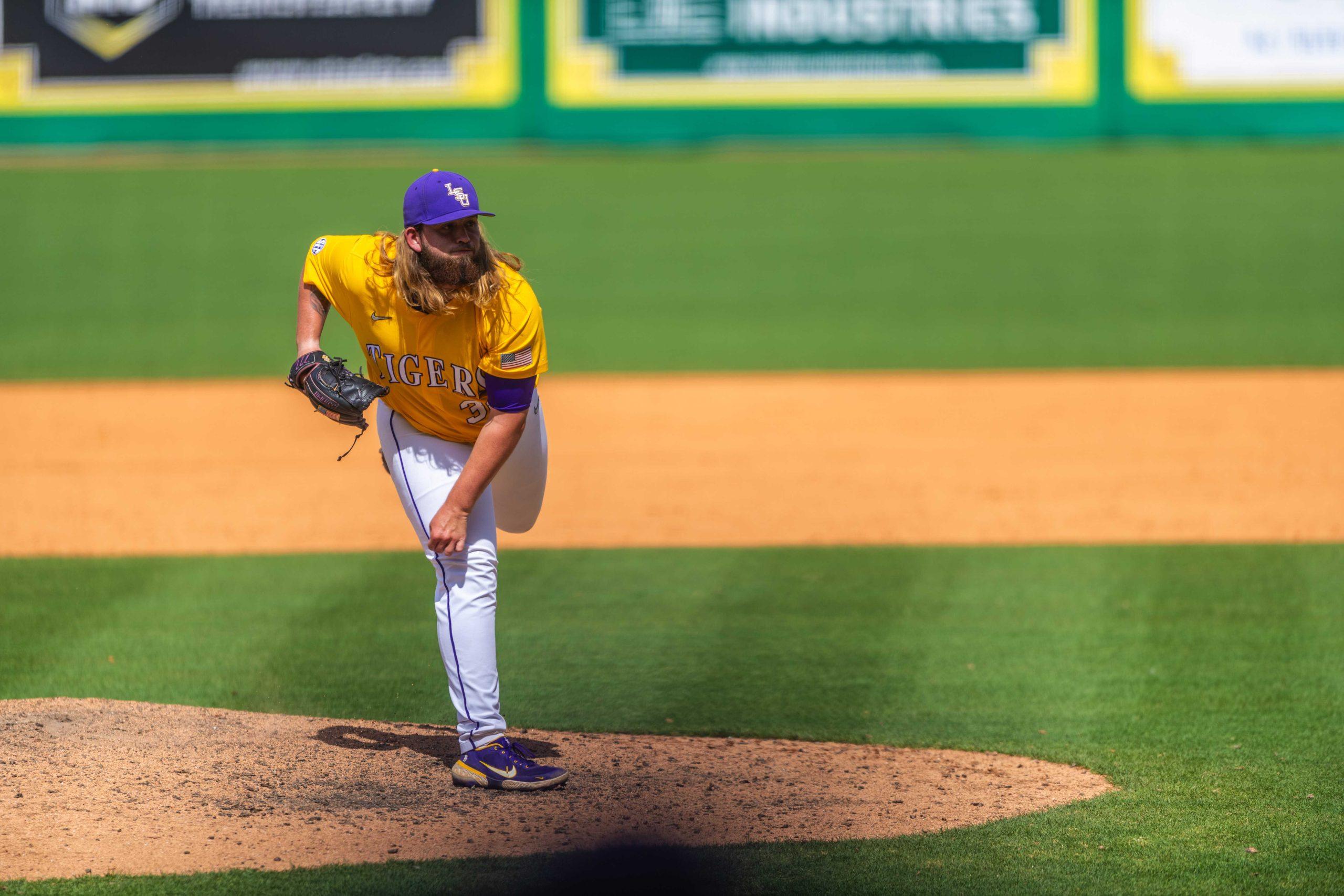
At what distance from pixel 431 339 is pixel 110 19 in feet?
50.1

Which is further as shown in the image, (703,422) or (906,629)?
(703,422)

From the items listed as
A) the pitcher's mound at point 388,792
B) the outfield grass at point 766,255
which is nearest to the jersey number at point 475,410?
the pitcher's mound at point 388,792

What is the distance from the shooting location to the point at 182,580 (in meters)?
7.11

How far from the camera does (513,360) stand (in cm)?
396

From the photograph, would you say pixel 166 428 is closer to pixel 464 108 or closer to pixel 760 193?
pixel 464 108

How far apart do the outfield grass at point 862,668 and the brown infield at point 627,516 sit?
208mm

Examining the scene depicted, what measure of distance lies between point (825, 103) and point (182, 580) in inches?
485

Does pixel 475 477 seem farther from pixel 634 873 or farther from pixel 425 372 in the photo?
pixel 634 873

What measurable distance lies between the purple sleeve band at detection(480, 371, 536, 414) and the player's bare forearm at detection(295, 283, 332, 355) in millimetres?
558

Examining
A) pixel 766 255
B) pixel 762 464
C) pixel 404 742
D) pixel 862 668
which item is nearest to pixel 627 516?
pixel 762 464

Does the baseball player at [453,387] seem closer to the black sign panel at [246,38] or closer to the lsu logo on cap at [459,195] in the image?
the lsu logo on cap at [459,195]

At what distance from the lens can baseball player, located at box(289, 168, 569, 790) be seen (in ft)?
13.0

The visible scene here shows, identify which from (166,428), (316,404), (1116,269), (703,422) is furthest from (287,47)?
(316,404)

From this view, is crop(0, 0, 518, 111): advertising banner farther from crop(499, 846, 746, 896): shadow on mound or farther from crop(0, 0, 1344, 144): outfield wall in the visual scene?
crop(499, 846, 746, 896): shadow on mound
